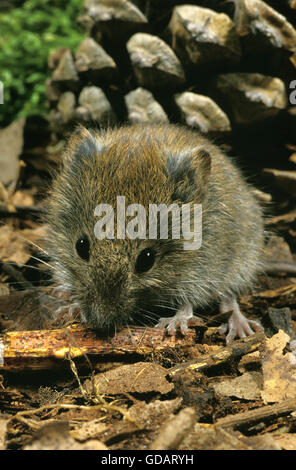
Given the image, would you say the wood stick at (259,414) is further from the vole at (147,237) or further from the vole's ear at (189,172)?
the vole's ear at (189,172)

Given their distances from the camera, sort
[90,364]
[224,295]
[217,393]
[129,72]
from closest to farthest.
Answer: [217,393] < [90,364] < [224,295] < [129,72]

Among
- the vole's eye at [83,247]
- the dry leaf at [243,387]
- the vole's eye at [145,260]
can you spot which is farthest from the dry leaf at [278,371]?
the vole's eye at [83,247]

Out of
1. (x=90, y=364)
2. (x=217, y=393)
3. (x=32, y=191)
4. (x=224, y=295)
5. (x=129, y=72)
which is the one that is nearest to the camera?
(x=217, y=393)

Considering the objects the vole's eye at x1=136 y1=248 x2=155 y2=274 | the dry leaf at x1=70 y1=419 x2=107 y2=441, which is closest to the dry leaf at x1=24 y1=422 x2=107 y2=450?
the dry leaf at x1=70 y1=419 x2=107 y2=441

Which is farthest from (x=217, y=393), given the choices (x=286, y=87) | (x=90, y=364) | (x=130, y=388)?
(x=286, y=87)

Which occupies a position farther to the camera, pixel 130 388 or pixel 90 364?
pixel 90 364

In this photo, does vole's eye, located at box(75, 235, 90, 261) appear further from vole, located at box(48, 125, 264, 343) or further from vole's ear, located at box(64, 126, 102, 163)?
vole's ear, located at box(64, 126, 102, 163)

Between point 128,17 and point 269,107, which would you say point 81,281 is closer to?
point 269,107
